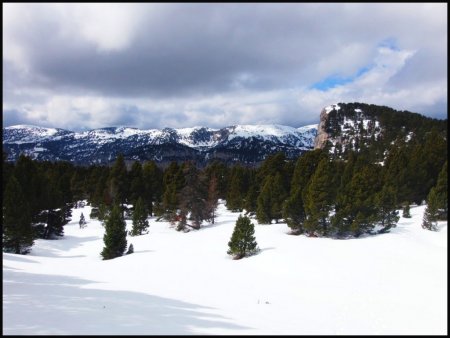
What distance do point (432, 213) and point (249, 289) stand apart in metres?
21.5

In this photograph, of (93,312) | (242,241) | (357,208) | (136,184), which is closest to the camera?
(93,312)

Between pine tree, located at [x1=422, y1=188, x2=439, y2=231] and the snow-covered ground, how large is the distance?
803 mm

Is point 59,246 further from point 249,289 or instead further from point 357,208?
point 357,208

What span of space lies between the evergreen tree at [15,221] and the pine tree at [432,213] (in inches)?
1400

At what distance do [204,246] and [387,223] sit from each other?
55.9 ft

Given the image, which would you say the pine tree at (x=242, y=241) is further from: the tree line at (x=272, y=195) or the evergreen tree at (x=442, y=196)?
A: the evergreen tree at (x=442, y=196)

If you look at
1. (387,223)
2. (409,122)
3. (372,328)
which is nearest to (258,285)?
(372,328)

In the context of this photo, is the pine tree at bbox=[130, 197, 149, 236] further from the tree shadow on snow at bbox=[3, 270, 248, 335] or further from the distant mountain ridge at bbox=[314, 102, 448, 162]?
the distant mountain ridge at bbox=[314, 102, 448, 162]

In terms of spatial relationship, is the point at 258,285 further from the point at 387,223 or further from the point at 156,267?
the point at 387,223

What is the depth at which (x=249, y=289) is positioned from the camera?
17.3m

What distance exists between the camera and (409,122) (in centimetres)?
12912

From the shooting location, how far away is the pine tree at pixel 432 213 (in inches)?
1158

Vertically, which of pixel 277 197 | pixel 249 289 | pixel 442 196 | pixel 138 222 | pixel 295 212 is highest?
pixel 442 196

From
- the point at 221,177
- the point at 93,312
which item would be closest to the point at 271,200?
the point at 93,312
